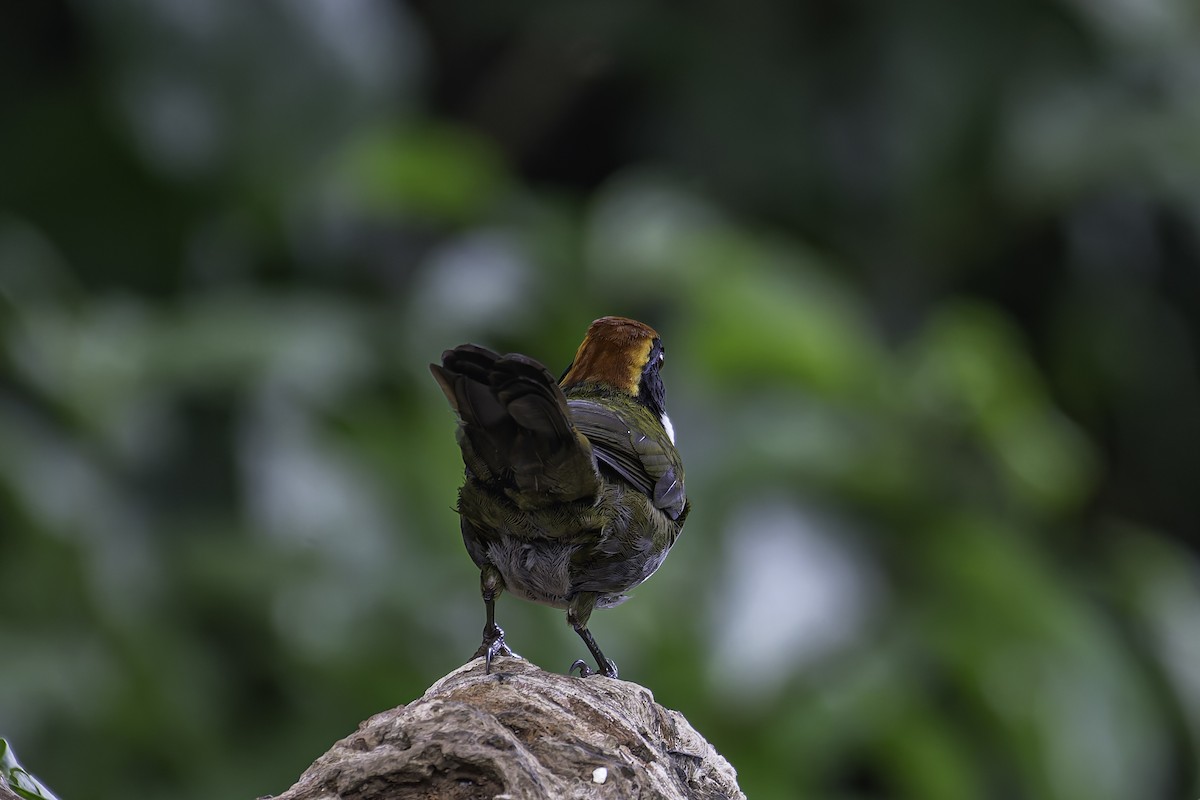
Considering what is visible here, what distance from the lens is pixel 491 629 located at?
3.63 m

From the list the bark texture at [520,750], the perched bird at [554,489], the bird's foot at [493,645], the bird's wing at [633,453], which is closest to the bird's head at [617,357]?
the perched bird at [554,489]

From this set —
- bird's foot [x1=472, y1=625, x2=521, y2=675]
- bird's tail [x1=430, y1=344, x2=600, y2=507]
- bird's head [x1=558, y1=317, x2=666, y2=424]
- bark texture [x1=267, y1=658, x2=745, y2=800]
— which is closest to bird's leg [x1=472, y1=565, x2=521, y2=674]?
bird's foot [x1=472, y1=625, x2=521, y2=675]

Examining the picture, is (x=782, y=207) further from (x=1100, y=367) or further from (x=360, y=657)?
(x=360, y=657)

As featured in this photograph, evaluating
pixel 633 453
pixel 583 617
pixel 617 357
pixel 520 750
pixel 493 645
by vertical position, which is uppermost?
Answer: pixel 617 357

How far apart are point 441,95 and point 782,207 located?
9.08ft

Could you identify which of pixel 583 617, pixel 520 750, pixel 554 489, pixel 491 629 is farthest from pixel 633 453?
pixel 520 750

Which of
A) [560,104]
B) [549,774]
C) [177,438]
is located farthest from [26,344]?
[549,774]

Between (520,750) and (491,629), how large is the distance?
0.73 meters

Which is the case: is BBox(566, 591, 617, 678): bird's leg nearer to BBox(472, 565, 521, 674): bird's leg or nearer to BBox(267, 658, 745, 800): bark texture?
BBox(472, 565, 521, 674): bird's leg

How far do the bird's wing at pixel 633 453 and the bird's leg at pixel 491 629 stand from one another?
1.37 ft

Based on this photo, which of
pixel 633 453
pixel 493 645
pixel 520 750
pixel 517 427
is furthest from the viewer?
pixel 633 453

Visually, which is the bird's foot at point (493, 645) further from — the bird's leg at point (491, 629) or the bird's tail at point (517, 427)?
the bird's tail at point (517, 427)

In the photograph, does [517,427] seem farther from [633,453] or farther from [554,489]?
[633,453]

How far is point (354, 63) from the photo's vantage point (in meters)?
7.79
